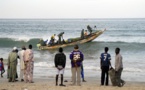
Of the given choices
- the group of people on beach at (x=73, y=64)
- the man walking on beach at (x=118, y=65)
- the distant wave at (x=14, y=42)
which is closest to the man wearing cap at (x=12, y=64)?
the group of people on beach at (x=73, y=64)

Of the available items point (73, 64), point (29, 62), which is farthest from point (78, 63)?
point (29, 62)

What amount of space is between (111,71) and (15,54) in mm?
3498

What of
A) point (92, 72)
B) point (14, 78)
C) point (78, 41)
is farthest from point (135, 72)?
point (78, 41)

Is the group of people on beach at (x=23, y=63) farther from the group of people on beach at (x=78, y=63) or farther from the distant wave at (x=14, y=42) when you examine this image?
the distant wave at (x=14, y=42)

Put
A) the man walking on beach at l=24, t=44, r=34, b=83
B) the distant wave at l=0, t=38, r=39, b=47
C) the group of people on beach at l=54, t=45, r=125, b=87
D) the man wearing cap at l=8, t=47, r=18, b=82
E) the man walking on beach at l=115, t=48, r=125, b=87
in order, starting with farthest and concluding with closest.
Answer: the distant wave at l=0, t=38, r=39, b=47
the man wearing cap at l=8, t=47, r=18, b=82
the man walking on beach at l=24, t=44, r=34, b=83
the man walking on beach at l=115, t=48, r=125, b=87
the group of people on beach at l=54, t=45, r=125, b=87

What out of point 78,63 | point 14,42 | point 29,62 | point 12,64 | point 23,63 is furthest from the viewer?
point 14,42

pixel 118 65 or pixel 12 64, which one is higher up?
pixel 118 65

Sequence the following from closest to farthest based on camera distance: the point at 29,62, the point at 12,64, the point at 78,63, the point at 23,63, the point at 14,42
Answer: the point at 78,63, the point at 29,62, the point at 23,63, the point at 12,64, the point at 14,42

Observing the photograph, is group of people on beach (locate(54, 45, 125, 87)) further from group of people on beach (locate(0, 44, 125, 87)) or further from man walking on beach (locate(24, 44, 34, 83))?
man walking on beach (locate(24, 44, 34, 83))

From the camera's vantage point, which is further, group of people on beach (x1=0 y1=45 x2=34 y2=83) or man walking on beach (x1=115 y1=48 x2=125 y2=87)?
group of people on beach (x1=0 y1=45 x2=34 y2=83)

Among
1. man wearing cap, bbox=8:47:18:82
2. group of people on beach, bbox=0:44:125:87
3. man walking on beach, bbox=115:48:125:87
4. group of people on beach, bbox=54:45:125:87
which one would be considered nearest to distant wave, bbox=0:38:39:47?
man wearing cap, bbox=8:47:18:82

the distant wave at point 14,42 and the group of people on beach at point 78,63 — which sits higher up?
the group of people on beach at point 78,63

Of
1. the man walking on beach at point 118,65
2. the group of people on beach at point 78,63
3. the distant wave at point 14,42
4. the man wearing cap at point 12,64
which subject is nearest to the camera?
the group of people on beach at point 78,63

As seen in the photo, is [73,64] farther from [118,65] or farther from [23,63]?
[23,63]
